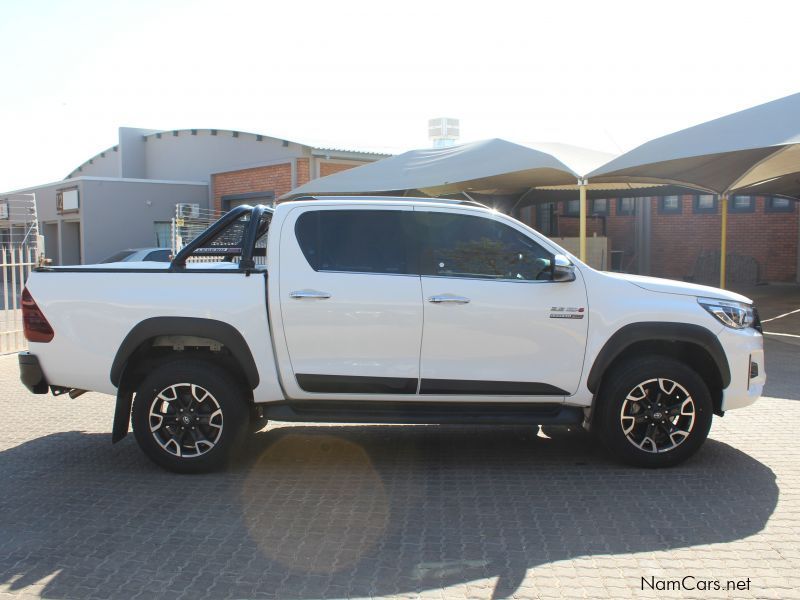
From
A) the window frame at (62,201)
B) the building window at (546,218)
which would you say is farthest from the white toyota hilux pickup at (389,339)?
the window frame at (62,201)

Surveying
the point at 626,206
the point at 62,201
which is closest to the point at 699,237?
the point at 626,206

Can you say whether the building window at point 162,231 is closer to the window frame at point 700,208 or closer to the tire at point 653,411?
the window frame at point 700,208

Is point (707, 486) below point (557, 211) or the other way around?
Result: below

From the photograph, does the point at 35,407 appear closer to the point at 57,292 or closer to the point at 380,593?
the point at 57,292

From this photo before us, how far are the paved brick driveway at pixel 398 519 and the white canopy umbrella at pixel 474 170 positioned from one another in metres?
7.73

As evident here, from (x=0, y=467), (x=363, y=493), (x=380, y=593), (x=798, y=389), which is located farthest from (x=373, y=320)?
(x=798, y=389)

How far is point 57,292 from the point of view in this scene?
5551mm

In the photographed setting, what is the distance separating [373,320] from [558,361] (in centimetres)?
137

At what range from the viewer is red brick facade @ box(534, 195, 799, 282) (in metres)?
20.9

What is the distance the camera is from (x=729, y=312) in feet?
18.3

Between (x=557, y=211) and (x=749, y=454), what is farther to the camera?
(x=557, y=211)

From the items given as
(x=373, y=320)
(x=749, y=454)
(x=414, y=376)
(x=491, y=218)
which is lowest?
(x=749, y=454)

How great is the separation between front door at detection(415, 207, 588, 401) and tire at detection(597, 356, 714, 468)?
0.34 metres

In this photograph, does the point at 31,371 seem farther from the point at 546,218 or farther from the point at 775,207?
the point at 546,218
